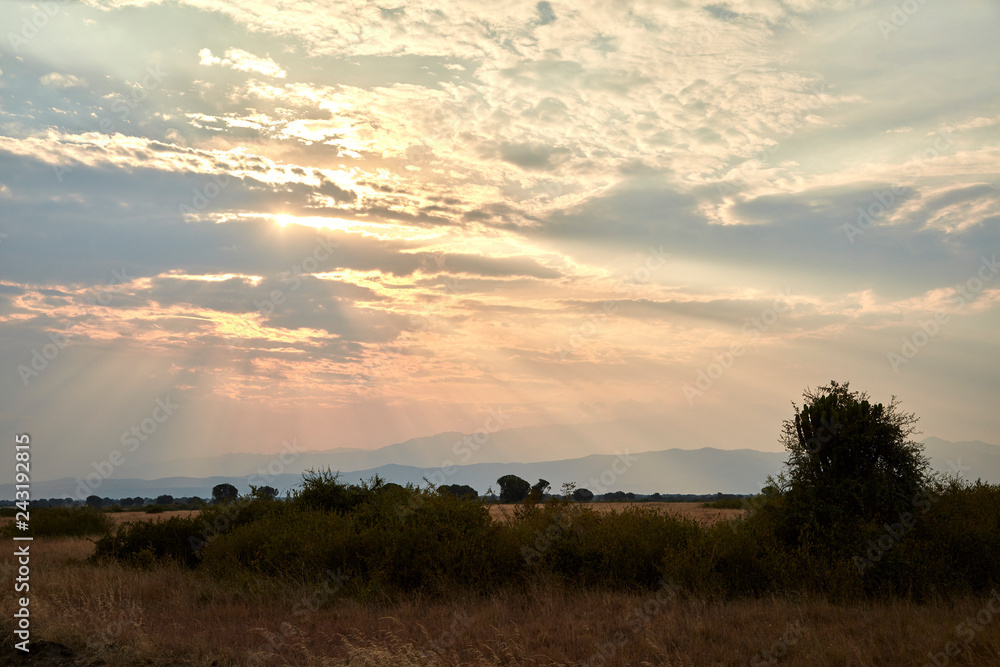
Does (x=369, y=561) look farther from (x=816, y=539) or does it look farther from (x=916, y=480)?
(x=916, y=480)

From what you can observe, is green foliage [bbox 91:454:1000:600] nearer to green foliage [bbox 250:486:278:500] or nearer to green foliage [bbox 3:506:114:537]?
green foliage [bbox 250:486:278:500]

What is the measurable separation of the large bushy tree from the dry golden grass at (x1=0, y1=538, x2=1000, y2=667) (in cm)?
279

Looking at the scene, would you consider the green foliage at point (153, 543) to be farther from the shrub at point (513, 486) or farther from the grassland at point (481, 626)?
the shrub at point (513, 486)

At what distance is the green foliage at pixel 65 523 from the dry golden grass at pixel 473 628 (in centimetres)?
2398

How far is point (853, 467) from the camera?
16344mm

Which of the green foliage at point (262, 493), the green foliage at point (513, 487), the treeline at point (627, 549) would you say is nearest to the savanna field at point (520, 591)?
the treeline at point (627, 549)

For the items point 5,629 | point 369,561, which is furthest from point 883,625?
point 5,629

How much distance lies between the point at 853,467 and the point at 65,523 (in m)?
38.4

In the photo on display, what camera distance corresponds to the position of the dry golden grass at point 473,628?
9.72 meters

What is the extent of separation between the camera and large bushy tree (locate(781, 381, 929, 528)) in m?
15.7

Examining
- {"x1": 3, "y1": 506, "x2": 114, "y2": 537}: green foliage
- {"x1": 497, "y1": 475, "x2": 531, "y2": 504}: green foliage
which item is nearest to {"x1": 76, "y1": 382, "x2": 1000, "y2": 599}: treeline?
{"x1": 3, "y1": 506, "x2": 114, "y2": 537}: green foliage

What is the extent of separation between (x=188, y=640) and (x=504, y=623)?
5.18m

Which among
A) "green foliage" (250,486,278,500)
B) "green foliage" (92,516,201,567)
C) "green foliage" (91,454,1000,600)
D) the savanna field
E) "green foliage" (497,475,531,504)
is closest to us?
the savanna field

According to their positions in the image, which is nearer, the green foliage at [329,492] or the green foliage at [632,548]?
the green foliage at [632,548]
